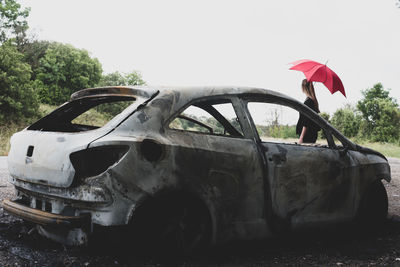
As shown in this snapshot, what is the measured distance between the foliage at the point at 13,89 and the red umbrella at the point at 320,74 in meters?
24.1

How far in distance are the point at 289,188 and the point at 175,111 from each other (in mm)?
1339

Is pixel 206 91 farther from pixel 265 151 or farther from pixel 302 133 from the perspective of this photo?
pixel 302 133

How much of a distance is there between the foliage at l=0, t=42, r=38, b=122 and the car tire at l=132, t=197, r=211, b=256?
25.5 meters

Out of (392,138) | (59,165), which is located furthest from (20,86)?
(392,138)

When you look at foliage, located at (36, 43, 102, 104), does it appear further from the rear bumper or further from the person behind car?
the rear bumper

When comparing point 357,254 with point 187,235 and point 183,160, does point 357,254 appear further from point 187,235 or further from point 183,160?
point 183,160

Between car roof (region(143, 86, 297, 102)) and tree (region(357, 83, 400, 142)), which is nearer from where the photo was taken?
car roof (region(143, 86, 297, 102))

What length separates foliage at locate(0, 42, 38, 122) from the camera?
25.8m

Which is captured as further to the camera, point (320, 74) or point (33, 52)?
point (33, 52)

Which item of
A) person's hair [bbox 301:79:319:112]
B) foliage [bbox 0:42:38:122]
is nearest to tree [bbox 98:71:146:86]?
foliage [bbox 0:42:38:122]

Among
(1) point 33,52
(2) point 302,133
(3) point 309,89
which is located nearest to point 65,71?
(1) point 33,52

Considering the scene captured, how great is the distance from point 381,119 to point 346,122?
26.3 feet

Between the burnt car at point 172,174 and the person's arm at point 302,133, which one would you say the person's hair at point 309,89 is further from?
the burnt car at point 172,174

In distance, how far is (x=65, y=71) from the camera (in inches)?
1977
